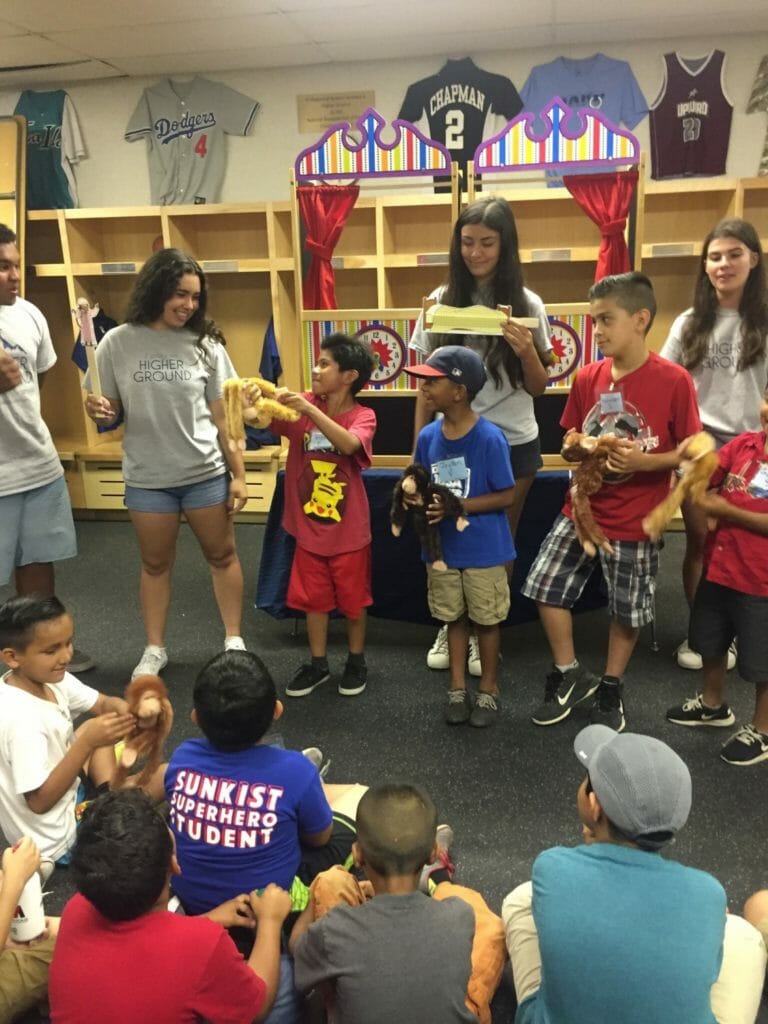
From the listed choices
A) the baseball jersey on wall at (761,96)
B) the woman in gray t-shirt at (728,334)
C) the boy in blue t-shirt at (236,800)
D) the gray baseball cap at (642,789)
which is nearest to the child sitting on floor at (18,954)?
the boy in blue t-shirt at (236,800)

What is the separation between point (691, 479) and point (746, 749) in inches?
32.9

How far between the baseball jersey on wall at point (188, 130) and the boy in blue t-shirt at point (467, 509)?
3488 mm

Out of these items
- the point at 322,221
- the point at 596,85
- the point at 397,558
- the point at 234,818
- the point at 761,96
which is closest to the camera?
the point at 234,818

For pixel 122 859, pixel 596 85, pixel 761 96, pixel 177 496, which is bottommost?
pixel 122 859

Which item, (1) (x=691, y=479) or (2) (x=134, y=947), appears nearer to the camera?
(2) (x=134, y=947)

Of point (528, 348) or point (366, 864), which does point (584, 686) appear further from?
point (366, 864)

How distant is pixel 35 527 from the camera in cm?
264

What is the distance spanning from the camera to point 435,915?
1.15 metres

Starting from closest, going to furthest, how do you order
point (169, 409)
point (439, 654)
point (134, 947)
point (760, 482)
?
point (134, 947)
point (760, 482)
point (169, 409)
point (439, 654)

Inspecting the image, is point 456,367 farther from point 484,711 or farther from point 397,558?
point 484,711

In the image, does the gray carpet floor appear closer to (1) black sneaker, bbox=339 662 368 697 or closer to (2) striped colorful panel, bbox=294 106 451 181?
(1) black sneaker, bbox=339 662 368 697

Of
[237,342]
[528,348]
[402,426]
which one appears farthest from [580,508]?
[237,342]

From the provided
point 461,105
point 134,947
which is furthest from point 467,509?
point 461,105

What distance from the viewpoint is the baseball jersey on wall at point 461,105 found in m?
4.68
